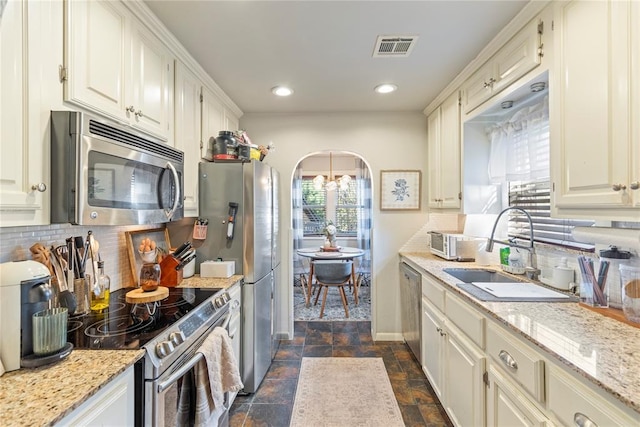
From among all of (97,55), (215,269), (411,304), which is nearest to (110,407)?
(215,269)

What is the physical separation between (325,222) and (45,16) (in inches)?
199

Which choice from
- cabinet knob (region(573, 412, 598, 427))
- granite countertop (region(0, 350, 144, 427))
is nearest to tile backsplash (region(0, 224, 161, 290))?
granite countertop (region(0, 350, 144, 427))

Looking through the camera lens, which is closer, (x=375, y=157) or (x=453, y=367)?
(x=453, y=367)

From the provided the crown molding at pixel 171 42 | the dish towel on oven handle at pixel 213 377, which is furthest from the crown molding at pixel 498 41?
the dish towel on oven handle at pixel 213 377

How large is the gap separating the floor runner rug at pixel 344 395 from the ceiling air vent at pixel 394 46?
244 cm

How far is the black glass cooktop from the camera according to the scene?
1.11 metres

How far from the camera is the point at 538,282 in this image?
1812mm

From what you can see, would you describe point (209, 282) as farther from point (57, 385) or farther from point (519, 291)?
point (519, 291)

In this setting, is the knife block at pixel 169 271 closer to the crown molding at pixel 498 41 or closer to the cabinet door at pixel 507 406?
the cabinet door at pixel 507 406

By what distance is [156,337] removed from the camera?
45.4 inches

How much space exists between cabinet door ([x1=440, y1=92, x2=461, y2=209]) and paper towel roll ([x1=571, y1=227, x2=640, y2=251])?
3.70 ft

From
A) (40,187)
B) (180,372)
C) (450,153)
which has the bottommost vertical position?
(180,372)

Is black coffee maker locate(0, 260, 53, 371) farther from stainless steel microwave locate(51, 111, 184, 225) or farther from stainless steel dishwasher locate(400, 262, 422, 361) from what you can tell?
stainless steel dishwasher locate(400, 262, 422, 361)

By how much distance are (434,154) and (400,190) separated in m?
0.50
